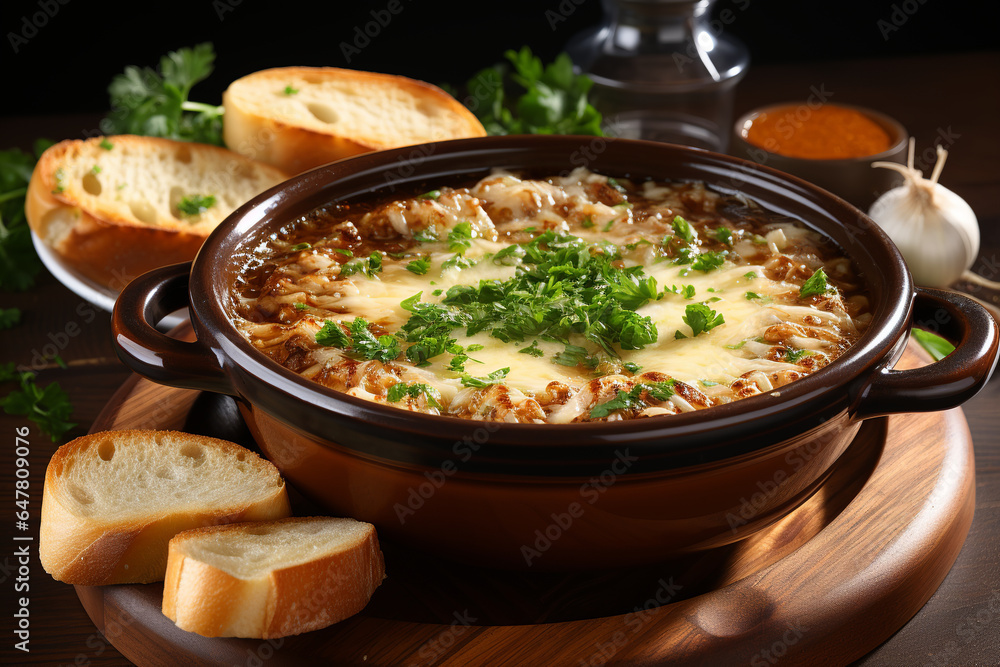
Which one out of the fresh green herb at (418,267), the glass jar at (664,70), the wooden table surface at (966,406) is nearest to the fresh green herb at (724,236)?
the fresh green herb at (418,267)

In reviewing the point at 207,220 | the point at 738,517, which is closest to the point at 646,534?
the point at 738,517

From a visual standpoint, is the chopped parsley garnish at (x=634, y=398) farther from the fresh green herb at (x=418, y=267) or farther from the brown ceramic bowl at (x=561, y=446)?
the fresh green herb at (x=418, y=267)

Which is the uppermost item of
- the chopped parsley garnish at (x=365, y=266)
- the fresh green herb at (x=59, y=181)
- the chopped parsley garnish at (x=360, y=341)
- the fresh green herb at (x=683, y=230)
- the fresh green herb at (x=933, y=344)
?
the fresh green herb at (x=59, y=181)

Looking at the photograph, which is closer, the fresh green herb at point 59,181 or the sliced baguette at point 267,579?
the sliced baguette at point 267,579

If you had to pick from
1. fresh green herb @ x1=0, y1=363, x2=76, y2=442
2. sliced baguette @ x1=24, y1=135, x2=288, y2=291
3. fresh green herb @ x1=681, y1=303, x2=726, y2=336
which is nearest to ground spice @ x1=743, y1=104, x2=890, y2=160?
fresh green herb @ x1=681, y1=303, x2=726, y2=336

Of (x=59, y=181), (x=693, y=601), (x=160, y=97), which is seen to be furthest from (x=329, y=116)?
(x=693, y=601)

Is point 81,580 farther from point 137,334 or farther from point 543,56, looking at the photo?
point 543,56

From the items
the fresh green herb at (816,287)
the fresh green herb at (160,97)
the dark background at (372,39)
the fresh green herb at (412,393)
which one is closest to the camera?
the fresh green herb at (412,393)
